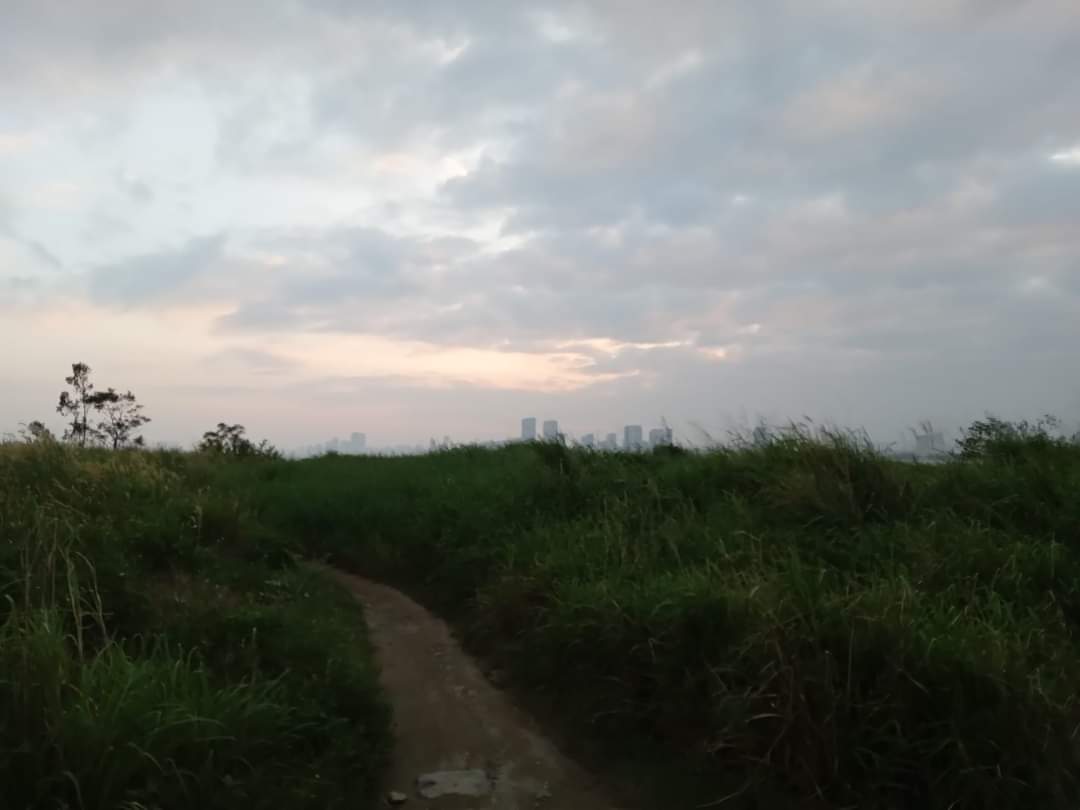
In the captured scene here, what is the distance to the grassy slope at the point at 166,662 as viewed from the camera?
3062 mm

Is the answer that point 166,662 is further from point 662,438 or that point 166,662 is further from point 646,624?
point 662,438

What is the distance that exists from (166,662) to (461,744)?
5.64 feet

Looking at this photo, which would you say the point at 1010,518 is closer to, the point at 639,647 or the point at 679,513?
the point at 679,513

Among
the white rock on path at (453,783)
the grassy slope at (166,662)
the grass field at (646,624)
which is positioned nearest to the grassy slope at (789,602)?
the grass field at (646,624)

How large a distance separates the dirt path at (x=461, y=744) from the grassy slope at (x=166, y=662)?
238 mm

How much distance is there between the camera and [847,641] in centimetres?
397

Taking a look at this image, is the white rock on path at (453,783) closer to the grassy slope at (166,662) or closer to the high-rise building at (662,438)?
the grassy slope at (166,662)

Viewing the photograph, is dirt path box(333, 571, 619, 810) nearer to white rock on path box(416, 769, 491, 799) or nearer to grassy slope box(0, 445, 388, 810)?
white rock on path box(416, 769, 491, 799)

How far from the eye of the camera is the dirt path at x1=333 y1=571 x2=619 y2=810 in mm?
4051

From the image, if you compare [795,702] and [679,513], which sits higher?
[679,513]

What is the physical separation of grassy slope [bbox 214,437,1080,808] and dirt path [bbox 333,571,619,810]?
299 millimetres

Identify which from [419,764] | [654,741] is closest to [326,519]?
[419,764]

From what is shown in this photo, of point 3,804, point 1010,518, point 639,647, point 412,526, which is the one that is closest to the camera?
point 3,804

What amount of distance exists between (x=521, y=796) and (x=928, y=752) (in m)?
1.97
